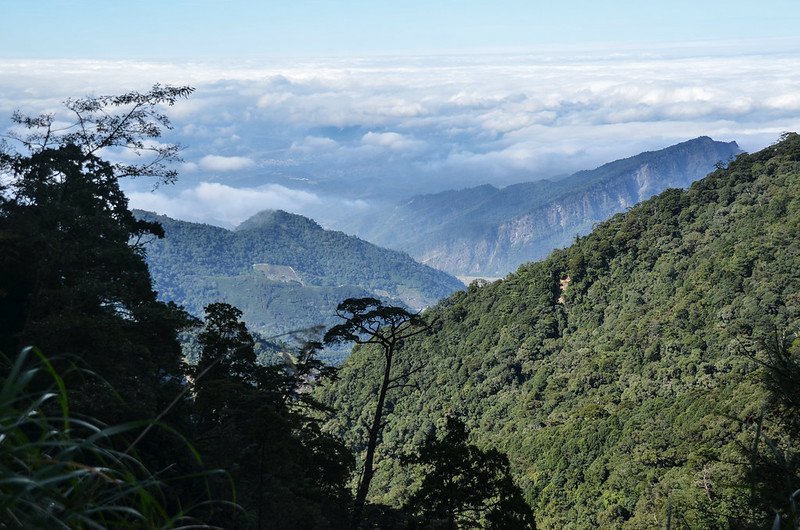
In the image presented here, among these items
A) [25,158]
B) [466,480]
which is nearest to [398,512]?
[466,480]

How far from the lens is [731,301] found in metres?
42.9

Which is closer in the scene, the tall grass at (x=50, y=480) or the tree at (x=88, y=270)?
the tall grass at (x=50, y=480)

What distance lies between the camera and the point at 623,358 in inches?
1756

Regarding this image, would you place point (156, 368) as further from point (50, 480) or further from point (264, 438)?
point (50, 480)

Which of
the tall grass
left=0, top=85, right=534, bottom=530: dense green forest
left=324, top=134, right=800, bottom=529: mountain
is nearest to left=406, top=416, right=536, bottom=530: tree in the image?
left=0, top=85, right=534, bottom=530: dense green forest

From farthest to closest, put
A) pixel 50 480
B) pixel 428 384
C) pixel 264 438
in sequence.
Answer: pixel 428 384, pixel 264 438, pixel 50 480

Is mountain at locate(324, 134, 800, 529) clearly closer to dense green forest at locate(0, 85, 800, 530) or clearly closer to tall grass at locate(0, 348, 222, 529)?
dense green forest at locate(0, 85, 800, 530)

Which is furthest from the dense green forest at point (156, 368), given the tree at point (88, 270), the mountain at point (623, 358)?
the mountain at point (623, 358)

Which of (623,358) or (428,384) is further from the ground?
(623,358)

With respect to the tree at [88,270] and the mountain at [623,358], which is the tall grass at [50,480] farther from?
the mountain at [623,358]

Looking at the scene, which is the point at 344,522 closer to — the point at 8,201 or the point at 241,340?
the point at 241,340

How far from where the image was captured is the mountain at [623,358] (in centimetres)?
2992

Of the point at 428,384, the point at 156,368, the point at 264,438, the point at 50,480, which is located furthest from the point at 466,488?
the point at 428,384

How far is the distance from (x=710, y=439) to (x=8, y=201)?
2386 centimetres
